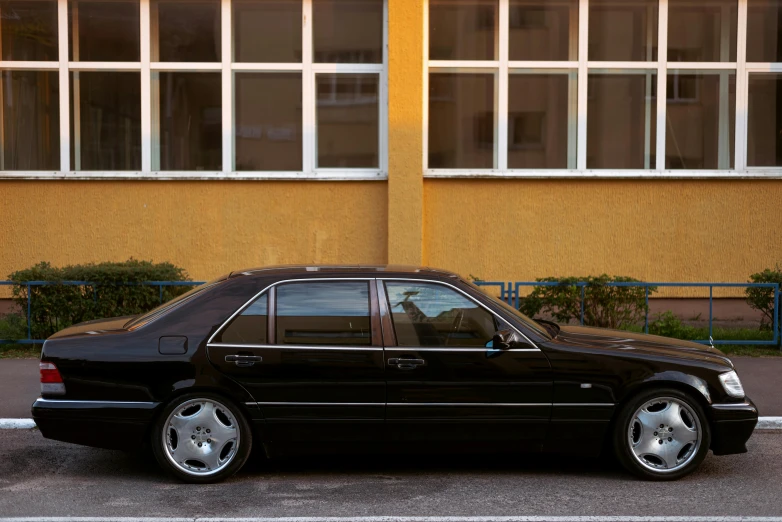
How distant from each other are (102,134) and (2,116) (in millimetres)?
1413

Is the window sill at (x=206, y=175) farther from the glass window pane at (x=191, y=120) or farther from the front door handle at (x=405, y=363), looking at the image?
the front door handle at (x=405, y=363)

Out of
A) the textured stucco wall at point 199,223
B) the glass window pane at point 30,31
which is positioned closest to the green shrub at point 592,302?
the textured stucco wall at point 199,223

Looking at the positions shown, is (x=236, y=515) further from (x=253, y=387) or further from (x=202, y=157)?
(x=202, y=157)

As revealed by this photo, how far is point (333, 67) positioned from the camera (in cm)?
1326

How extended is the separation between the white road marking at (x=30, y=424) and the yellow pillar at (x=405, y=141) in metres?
5.81

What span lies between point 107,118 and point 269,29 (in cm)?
257

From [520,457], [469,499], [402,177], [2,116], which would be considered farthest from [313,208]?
[469,499]

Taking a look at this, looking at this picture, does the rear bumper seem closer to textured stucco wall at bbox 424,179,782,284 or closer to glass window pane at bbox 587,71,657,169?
textured stucco wall at bbox 424,179,782,284

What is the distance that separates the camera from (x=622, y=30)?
43.5 feet

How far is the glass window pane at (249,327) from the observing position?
20.3 feet

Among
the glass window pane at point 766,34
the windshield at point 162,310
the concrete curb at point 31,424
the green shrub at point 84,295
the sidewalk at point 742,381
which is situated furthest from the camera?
the glass window pane at point 766,34

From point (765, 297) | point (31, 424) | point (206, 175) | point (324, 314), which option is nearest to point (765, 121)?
point (765, 297)

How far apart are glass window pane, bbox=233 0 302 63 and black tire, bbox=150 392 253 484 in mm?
8052

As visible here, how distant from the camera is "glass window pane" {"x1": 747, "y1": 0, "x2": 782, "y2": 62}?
13203 millimetres
